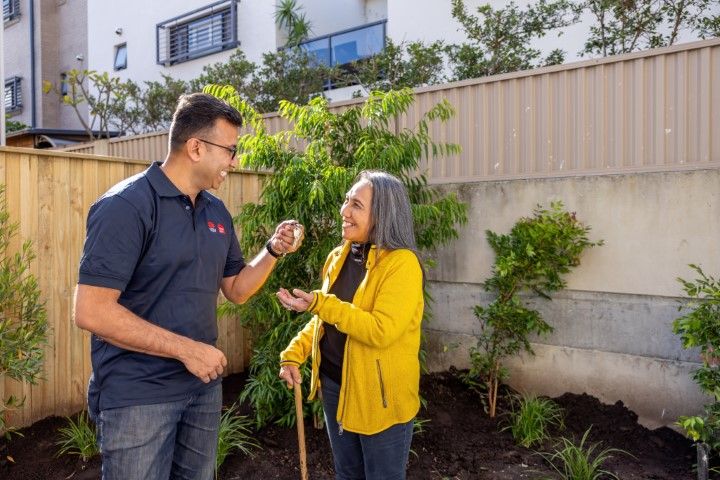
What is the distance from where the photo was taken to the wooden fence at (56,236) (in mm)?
4254

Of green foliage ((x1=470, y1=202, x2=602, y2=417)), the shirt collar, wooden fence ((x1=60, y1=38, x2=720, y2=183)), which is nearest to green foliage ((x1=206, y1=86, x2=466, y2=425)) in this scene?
green foliage ((x1=470, y1=202, x2=602, y2=417))

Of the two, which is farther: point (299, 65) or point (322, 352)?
point (299, 65)

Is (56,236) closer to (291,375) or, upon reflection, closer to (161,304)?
(291,375)

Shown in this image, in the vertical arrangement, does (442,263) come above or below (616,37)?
below

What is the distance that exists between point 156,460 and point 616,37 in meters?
6.46

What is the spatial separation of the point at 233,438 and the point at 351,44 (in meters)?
8.82

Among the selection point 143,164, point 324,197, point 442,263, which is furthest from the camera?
point 442,263

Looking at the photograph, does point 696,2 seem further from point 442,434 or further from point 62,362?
point 62,362

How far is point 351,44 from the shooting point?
1156 centimetres

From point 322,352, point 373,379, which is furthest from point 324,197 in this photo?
point 373,379

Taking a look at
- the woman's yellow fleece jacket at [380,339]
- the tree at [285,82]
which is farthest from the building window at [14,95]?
the woman's yellow fleece jacket at [380,339]

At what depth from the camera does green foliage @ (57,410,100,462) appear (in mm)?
4035

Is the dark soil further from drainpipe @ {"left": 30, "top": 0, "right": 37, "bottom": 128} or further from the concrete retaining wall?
drainpipe @ {"left": 30, "top": 0, "right": 37, "bottom": 128}

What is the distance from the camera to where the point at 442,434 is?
4.45 metres
